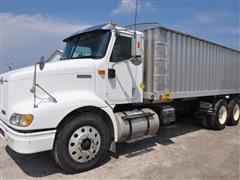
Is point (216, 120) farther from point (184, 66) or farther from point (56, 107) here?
point (56, 107)

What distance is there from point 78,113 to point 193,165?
252 centimetres

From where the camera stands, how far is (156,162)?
422 cm

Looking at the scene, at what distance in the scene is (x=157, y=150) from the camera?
4.91 m

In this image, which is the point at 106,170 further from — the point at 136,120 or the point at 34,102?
the point at 34,102

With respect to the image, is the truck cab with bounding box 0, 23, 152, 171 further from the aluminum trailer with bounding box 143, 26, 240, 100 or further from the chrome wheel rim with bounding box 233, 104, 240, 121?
the chrome wheel rim with bounding box 233, 104, 240, 121

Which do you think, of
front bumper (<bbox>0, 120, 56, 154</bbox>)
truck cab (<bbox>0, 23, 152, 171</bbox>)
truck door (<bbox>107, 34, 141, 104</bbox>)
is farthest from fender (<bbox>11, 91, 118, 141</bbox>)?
truck door (<bbox>107, 34, 141, 104</bbox>)

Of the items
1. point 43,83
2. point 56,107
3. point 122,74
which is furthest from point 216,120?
point 43,83

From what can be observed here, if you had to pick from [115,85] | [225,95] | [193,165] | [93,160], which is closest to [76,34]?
[115,85]

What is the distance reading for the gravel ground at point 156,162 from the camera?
12.1 feet

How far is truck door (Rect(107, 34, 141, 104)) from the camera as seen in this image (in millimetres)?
4293

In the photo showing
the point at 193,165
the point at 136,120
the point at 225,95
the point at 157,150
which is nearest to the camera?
the point at 193,165

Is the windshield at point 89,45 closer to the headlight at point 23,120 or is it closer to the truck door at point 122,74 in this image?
the truck door at point 122,74

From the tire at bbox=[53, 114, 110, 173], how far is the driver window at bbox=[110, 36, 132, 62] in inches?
51.9

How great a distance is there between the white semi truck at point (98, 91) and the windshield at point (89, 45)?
0.07 ft
